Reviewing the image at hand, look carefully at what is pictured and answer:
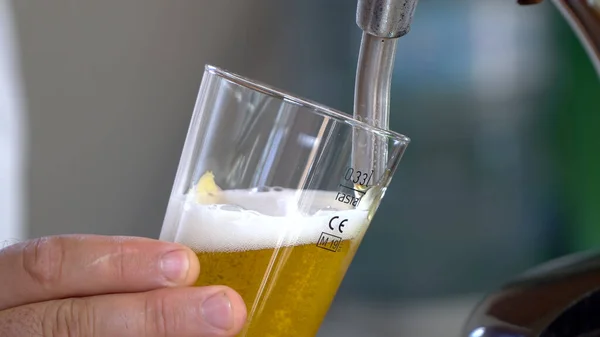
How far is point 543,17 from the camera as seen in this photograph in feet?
3.50

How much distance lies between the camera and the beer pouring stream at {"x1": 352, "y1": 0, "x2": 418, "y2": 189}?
325mm

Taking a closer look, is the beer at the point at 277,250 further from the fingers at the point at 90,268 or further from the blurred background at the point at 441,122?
the blurred background at the point at 441,122

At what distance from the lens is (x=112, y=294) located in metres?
0.33

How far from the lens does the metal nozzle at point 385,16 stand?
1.06ft

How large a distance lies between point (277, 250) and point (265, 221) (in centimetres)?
2

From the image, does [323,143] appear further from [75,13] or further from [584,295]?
[75,13]

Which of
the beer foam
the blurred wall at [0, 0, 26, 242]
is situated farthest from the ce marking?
the blurred wall at [0, 0, 26, 242]

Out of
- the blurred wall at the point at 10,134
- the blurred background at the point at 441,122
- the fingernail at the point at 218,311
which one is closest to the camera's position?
the fingernail at the point at 218,311

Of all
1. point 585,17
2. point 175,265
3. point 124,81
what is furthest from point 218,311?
point 124,81

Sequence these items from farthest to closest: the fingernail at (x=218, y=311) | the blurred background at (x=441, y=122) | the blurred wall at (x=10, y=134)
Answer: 1. the blurred background at (x=441, y=122)
2. the blurred wall at (x=10, y=134)
3. the fingernail at (x=218, y=311)

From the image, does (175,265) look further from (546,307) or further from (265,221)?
(546,307)

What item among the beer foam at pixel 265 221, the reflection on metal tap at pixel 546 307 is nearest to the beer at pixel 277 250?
the beer foam at pixel 265 221

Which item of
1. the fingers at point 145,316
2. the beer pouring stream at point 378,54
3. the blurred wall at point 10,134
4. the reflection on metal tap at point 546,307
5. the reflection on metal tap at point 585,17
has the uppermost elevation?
the reflection on metal tap at point 585,17

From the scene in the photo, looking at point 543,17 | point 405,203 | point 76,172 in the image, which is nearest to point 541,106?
point 543,17
